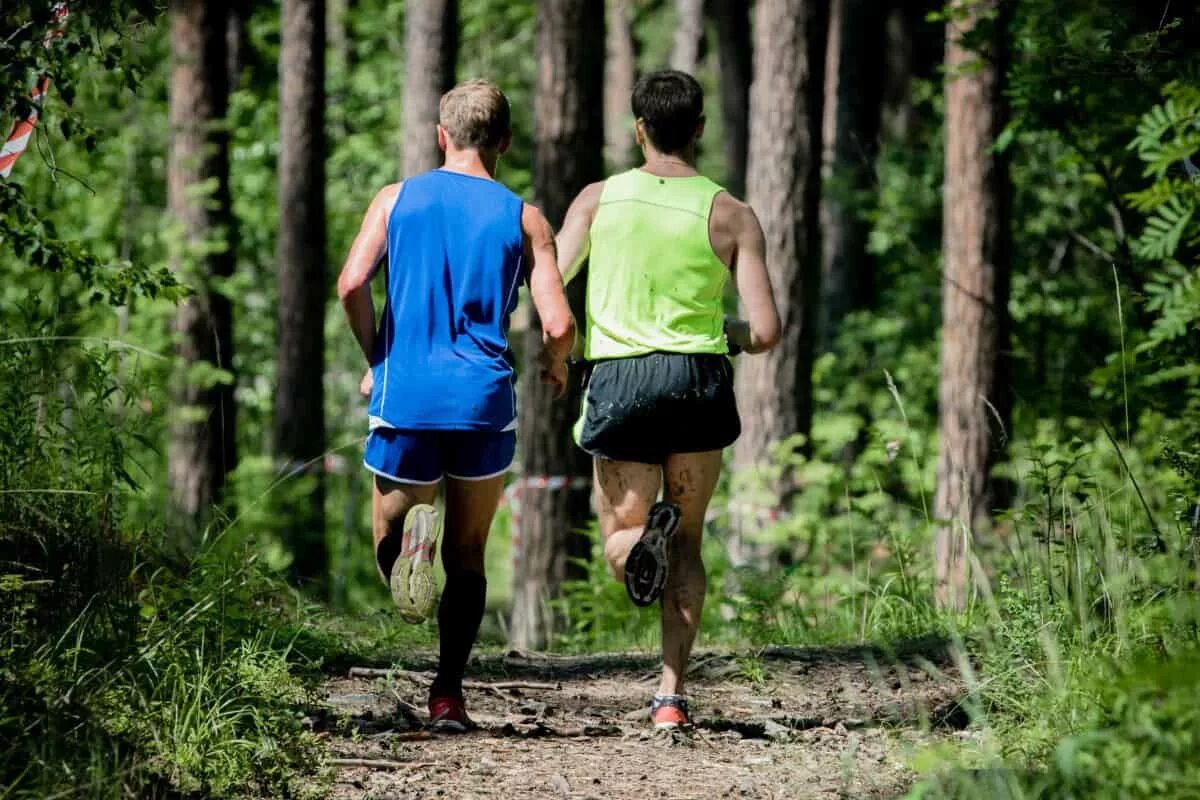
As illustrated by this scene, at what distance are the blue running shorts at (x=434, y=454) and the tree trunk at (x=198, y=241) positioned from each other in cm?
931

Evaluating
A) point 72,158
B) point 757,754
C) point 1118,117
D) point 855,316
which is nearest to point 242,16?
point 72,158

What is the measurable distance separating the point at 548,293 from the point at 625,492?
76 centimetres

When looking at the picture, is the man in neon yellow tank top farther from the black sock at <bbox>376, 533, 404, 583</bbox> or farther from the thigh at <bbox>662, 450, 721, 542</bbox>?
the black sock at <bbox>376, 533, 404, 583</bbox>

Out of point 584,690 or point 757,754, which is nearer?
point 757,754

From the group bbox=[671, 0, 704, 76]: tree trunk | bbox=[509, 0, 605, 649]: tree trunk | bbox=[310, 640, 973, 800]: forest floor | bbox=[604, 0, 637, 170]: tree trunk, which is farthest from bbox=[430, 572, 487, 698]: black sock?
bbox=[604, 0, 637, 170]: tree trunk

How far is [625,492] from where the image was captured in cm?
586

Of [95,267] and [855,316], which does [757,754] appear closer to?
[95,267]

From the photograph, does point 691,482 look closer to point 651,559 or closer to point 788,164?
point 651,559

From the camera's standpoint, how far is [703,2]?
22.0 meters

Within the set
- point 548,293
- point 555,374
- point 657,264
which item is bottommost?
point 555,374

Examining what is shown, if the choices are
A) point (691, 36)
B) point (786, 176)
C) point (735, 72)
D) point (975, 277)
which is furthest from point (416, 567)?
point (735, 72)

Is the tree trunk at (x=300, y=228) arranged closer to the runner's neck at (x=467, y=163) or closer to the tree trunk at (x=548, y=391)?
the tree trunk at (x=548, y=391)

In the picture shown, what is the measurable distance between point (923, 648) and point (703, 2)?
638 inches

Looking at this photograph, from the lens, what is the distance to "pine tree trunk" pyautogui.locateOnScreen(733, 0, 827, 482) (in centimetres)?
1207
